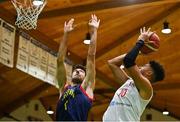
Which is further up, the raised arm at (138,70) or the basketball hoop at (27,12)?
the basketball hoop at (27,12)

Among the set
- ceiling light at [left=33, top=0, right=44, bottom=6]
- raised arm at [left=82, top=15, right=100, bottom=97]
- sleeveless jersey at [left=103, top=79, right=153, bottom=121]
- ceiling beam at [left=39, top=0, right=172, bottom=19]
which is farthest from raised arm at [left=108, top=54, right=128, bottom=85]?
ceiling beam at [left=39, top=0, right=172, bottom=19]

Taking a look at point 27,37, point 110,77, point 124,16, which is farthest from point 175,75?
point 27,37

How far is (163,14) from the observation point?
884cm

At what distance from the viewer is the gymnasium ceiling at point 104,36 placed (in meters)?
8.09

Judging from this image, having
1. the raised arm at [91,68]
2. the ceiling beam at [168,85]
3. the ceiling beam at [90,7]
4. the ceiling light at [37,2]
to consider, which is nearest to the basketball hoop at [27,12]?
the ceiling light at [37,2]

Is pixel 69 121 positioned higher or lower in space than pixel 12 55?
lower

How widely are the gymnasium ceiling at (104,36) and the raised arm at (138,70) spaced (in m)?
3.76

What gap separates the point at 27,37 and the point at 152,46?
4881 mm

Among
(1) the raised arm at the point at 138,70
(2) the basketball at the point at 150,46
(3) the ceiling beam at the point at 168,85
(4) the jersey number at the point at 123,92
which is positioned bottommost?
(4) the jersey number at the point at 123,92

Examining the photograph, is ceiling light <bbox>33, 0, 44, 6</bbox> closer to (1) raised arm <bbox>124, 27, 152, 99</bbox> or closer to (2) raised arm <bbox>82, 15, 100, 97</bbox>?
(2) raised arm <bbox>82, 15, 100, 97</bbox>

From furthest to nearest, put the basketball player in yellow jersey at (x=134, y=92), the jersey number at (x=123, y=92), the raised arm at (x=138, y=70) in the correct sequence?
the jersey number at (x=123, y=92)
the basketball player in yellow jersey at (x=134, y=92)
the raised arm at (x=138, y=70)

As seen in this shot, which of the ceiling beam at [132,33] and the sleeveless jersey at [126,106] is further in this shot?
the ceiling beam at [132,33]

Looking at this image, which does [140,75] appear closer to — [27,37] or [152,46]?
[152,46]

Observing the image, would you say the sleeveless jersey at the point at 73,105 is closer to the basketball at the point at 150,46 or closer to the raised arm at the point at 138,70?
the raised arm at the point at 138,70
